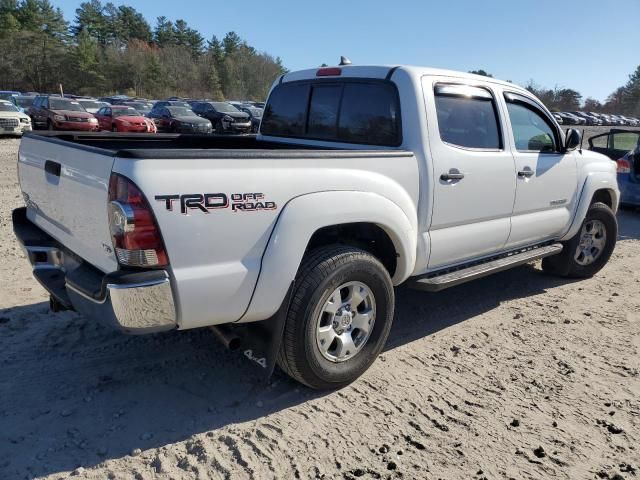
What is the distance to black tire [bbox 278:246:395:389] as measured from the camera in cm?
293

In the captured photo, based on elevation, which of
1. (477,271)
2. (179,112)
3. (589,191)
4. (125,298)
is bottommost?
(477,271)

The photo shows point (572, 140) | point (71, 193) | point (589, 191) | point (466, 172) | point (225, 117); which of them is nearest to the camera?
point (71, 193)

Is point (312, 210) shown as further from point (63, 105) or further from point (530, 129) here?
point (63, 105)

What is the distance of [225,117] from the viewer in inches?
996

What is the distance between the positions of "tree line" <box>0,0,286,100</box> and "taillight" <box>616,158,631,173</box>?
75.4m

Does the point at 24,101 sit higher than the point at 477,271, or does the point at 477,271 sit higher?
the point at 24,101

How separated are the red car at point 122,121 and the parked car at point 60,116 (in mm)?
571

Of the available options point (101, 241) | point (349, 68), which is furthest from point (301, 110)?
point (101, 241)

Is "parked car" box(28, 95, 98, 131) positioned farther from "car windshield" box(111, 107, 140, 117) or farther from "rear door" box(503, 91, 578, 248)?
"rear door" box(503, 91, 578, 248)

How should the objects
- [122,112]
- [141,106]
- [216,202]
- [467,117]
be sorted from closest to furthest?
[216,202], [467,117], [122,112], [141,106]

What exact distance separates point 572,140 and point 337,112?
7.80 feet

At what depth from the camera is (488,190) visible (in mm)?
4023

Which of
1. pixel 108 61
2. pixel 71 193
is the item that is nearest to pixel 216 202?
pixel 71 193

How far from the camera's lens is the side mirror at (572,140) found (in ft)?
15.8
